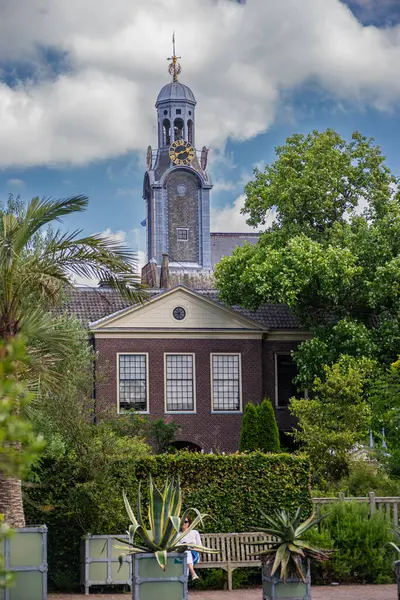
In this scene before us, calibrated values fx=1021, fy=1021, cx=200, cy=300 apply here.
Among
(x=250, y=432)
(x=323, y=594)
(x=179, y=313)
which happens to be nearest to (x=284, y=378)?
(x=179, y=313)

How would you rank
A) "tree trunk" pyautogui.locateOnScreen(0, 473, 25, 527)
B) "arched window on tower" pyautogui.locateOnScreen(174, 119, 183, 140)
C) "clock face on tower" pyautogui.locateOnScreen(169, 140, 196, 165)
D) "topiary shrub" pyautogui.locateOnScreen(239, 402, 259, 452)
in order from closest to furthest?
"tree trunk" pyautogui.locateOnScreen(0, 473, 25, 527)
"topiary shrub" pyautogui.locateOnScreen(239, 402, 259, 452)
"clock face on tower" pyautogui.locateOnScreen(169, 140, 196, 165)
"arched window on tower" pyautogui.locateOnScreen(174, 119, 183, 140)

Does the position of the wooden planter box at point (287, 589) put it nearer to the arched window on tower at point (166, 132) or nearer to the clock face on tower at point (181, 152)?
the clock face on tower at point (181, 152)

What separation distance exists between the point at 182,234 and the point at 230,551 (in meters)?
67.1

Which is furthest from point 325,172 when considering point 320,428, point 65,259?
point 65,259

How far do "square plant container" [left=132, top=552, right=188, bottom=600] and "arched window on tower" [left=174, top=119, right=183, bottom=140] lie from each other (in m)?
73.7

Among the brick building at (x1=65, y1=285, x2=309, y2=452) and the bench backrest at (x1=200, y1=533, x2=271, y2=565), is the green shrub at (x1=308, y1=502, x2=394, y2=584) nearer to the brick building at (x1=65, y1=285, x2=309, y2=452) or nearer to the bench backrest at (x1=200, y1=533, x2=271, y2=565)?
the bench backrest at (x1=200, y1=533, x2=271, y2=565)

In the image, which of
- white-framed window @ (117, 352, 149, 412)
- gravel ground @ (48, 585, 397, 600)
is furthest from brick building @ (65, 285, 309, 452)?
gravel ground @ (48, 585, 397, 600)

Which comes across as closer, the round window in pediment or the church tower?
the round window in pediment

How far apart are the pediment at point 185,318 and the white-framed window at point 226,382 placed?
1.31m

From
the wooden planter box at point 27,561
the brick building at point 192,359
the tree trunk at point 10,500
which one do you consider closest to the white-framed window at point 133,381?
the brick building at point 192,359

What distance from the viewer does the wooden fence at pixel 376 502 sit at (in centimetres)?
1964

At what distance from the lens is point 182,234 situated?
3359 inches

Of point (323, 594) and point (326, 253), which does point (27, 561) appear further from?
point (326, 253)

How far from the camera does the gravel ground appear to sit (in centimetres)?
1700
